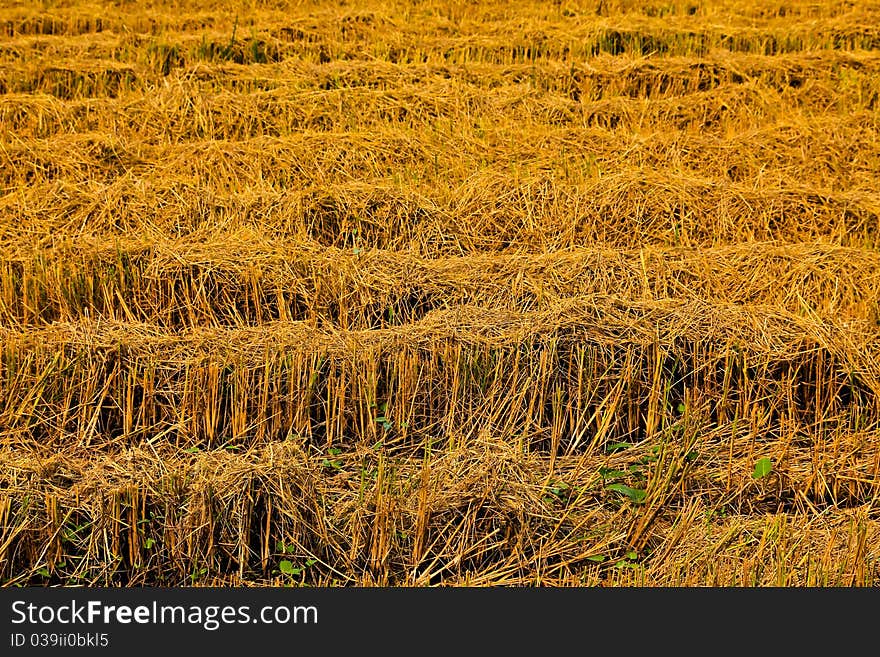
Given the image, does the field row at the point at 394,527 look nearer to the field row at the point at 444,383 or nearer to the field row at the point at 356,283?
the field row at the point at 444,383

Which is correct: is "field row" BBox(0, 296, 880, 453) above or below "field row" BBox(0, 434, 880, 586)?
above

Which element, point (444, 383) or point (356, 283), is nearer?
point (444, 383)

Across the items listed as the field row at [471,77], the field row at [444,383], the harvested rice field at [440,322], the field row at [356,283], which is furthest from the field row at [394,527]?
the field row at [471,77]

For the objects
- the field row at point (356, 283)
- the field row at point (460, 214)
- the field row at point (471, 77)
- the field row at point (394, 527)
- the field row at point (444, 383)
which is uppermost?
the field row at point (471, 77)

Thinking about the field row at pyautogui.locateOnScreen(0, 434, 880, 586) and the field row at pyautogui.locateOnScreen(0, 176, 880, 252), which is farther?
the field row at pyautogui.locateOnScreen(0, 176, 880, 252)

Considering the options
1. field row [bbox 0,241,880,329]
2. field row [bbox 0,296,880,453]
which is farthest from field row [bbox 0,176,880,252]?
field row [bbox 0,296,880,453]

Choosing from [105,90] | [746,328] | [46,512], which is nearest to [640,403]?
[746,328]

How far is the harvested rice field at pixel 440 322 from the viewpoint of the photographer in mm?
2773

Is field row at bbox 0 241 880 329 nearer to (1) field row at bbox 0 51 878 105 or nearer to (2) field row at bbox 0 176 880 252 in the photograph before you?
(2) field row at bbox 0 176 880 252

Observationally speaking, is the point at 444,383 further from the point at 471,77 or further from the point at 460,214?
the point at 471,77

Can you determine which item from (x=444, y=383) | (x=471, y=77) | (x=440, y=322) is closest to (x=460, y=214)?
(x=440, y=322)

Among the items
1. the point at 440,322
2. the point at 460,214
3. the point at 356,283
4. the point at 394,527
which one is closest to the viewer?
the point at 394,527

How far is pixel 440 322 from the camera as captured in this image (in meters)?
3.56

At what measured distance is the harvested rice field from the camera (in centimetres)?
277
